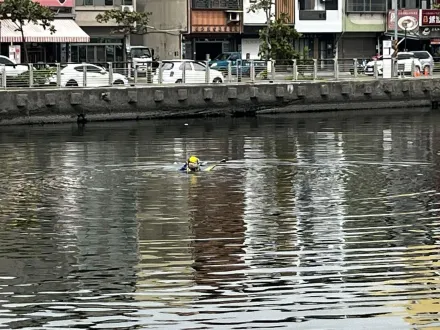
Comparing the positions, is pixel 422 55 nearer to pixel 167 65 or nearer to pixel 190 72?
pixel 190 72

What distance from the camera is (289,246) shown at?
19.5m

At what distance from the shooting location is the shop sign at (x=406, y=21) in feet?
276

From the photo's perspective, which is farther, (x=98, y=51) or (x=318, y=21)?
(x=318, y=21)

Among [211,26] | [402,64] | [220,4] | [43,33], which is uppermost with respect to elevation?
[220,4]

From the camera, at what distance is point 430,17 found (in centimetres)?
8681

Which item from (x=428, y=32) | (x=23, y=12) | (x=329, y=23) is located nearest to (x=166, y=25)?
(x=329, y=23)

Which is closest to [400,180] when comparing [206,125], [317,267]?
[317,267]

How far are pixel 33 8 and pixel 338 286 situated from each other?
4912 centimetres

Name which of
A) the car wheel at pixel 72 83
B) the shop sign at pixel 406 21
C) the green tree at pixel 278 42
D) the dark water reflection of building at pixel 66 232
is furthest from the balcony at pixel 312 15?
the dark water reflection of building at pixel 66 232

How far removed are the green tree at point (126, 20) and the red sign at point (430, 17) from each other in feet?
70.6

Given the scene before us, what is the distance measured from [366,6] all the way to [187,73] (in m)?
33.6

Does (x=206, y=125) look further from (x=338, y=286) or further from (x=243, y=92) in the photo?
(x=338, y=286)

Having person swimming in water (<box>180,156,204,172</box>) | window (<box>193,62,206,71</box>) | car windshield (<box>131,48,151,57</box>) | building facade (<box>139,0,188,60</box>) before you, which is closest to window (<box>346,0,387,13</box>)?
building facade (<box>139,0,188,60</box>)

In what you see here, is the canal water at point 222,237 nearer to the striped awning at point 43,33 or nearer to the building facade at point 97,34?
the striped awning at point 43,33
